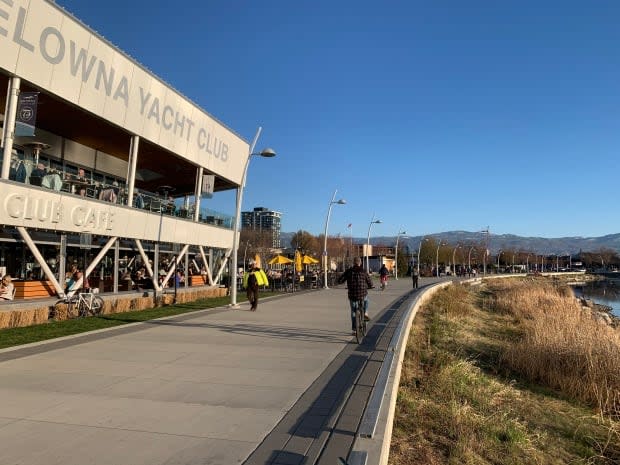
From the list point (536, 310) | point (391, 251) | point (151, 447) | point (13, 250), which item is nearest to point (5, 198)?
point (13, 250)

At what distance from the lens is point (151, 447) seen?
463cm

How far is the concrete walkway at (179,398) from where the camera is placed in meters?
4.56

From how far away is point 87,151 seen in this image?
79.9 feet

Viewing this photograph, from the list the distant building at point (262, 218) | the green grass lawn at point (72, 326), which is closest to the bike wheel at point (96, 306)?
the green grass lawn at point (72, 326)

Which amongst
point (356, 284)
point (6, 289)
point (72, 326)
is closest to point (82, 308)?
point (6, 289)

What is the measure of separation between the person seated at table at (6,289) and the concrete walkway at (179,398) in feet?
18.8

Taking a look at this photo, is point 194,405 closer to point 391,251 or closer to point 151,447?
point 151,447

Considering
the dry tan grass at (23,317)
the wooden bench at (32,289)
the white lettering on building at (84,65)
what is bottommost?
the dry tan grass at (23,317)

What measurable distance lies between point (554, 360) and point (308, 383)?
6.70m

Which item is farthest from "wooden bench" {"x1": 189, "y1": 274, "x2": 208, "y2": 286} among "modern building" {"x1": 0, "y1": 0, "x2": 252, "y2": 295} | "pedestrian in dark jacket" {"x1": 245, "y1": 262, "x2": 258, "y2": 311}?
"pedestrian in dark jacket" {"x1": 245, "y1": 262, "x2": 258, "y2": 311}

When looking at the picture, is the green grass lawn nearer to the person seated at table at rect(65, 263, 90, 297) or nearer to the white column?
the person seated at table at rect(65, 263, 90, 297)

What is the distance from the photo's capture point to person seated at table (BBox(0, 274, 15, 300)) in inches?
597

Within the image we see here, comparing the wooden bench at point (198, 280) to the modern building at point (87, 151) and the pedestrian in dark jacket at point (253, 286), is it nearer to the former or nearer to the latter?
the modern building at point (87, 151)

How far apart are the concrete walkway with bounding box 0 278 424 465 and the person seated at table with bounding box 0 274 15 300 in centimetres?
574
